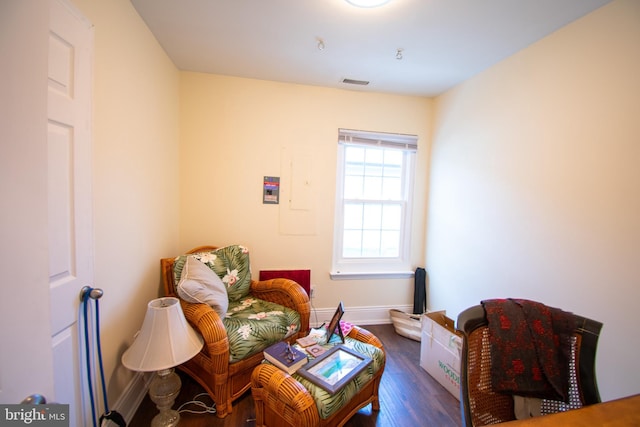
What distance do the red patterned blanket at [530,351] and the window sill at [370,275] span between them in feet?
6.11

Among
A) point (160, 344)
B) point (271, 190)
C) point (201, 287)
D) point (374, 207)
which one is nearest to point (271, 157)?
point (271, 190)

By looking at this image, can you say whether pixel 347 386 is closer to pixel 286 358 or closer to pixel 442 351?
pixel 286 358

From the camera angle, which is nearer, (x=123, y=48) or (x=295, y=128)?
(x=123, y=48)

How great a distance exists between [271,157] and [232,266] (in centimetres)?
113

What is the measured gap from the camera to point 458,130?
2463 mm

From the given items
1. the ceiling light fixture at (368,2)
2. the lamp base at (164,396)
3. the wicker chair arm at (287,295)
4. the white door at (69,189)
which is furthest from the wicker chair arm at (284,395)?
the ceiling light fixture at (368,2)

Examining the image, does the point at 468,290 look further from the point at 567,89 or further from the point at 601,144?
the point at 567,89

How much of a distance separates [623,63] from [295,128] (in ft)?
7.38

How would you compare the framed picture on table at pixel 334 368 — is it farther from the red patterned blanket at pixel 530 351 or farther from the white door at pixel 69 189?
the white door at pixel 69 189

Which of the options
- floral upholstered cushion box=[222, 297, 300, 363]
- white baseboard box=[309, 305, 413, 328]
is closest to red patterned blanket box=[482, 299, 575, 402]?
floral upholstered cushion box=[222, 297, 300, 363]

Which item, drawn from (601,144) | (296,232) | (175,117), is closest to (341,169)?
(296,232)

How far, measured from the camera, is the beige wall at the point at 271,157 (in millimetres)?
2453

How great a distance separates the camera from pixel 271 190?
8.54 ft

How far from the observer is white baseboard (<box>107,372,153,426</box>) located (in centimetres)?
150
